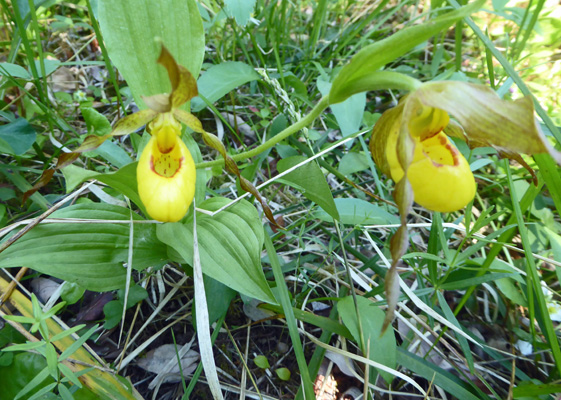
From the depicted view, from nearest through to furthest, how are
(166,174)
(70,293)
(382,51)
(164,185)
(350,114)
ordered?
(382,51) → (164,185) → (166,174) → (70,293) → (350,114)

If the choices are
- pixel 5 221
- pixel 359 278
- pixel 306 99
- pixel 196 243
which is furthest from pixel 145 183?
pixel 306 99

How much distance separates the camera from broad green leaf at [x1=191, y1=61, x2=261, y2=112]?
5.54 ft

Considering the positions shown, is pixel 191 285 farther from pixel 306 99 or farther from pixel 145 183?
pixel 306 99

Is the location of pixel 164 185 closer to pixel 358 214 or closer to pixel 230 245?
pixel 230 245

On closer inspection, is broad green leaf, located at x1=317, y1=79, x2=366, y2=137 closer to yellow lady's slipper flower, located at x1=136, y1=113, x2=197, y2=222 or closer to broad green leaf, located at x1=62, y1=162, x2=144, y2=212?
A: yellow lady's slipper flower, located at x1=136, y1=113, x2=197, y2=222

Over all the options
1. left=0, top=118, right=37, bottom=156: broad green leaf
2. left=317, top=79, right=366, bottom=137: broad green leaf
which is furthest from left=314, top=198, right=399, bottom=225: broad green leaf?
left=0, top=118, right=37, bottom=156: broad green leaf

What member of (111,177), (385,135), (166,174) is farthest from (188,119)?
(385,135)

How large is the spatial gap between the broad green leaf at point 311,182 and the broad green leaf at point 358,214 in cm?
11

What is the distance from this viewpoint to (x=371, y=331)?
3.87ft

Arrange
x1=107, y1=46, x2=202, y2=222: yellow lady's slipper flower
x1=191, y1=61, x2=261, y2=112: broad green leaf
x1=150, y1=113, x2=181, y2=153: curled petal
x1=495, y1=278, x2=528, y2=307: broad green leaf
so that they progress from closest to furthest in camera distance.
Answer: x1=107, y1=46, x2=202, y2=222: yellow lady's slipper flower, x1=150, y1=113, x2=181, y2=153: curled petal, x1=495, y1=278, x2=528, y2=307: broad green leaf, x1=191, y1=61, x2=261, y2=112: broad green leaf

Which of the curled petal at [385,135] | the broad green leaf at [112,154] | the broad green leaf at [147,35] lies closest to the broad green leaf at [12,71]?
A: the broad green leaf at [112,154]

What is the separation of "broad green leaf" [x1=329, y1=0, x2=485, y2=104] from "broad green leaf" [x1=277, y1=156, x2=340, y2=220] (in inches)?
12.5

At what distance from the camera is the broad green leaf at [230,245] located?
1.10 meters

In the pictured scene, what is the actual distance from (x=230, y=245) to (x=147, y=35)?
0.71 meters
